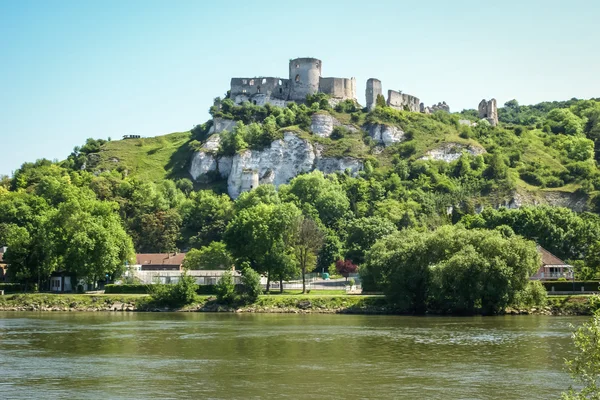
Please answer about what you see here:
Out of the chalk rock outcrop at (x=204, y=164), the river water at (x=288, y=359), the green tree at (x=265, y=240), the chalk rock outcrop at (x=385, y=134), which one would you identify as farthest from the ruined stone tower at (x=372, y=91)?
the river water at (x=288, y=359)

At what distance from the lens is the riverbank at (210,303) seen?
66.4 metres

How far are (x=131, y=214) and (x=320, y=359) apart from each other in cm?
9110

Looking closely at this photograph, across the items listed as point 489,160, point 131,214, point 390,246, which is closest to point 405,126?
point 489,160

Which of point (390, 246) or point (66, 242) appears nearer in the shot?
point (390, 246)

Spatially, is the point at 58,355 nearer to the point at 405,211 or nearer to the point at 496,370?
the point at 496,370

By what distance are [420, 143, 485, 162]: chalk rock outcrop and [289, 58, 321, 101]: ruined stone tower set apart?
31.7 m

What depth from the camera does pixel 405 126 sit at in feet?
498

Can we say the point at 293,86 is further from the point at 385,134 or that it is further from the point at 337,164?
the point at 337,164

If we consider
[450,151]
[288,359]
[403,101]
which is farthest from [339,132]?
[288,359]

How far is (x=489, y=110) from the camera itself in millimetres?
175375

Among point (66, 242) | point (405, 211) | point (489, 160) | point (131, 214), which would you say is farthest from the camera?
point (489, 160)

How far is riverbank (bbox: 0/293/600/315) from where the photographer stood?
6644 centimetres

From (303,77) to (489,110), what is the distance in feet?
145

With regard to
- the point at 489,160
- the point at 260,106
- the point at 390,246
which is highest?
the point at 260,106
